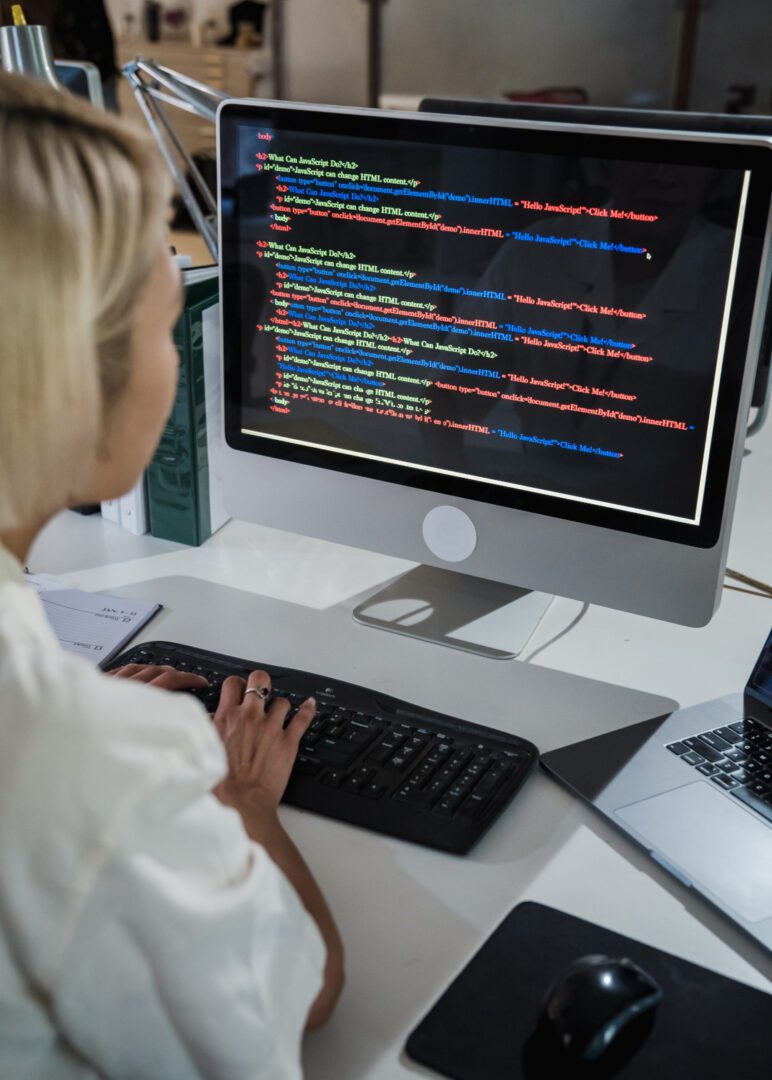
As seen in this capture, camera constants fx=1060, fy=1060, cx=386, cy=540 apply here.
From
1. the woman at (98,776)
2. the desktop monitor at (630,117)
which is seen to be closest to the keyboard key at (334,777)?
the woman at (98,776)

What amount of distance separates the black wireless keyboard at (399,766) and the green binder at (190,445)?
36cm

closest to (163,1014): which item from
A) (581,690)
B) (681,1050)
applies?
(681,1050)

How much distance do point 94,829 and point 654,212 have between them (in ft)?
2.33

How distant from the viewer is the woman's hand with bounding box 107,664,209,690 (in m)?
1.00

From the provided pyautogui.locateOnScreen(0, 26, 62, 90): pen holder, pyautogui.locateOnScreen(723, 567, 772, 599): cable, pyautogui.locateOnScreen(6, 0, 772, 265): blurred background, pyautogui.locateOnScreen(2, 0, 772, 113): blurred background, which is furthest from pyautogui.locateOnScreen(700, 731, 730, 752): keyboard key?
pyautogui.locateOnScreen(2, 0, 772, 113): blurred background

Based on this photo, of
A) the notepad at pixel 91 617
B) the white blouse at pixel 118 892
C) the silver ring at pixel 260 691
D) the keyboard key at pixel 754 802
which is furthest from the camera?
the notepad at pixel 91 617

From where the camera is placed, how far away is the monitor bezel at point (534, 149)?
0.89 m

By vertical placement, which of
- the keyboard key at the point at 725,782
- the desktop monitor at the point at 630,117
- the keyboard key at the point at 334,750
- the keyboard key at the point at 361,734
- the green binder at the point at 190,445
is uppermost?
the desktop monitor at the point at 630,117

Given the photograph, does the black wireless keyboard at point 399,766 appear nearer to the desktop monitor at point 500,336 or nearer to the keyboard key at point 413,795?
the keyboard key at point 413,795

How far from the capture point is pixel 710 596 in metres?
1.00

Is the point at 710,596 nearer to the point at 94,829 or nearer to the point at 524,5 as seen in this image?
the point at 94,829

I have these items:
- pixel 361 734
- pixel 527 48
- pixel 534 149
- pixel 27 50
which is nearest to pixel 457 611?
pixel 361 734

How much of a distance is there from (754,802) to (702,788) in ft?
0.14

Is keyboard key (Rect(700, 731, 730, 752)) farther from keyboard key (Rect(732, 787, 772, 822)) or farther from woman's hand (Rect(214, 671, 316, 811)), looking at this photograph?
woman's hand (Rect(214, 671, 316, 811))
